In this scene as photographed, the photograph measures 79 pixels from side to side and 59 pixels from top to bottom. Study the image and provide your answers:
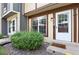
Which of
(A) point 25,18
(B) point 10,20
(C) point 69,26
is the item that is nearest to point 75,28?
(C) point 69,26

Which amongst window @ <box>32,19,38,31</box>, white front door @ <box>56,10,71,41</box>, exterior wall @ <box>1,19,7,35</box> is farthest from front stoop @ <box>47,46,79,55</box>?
exterior wall @ <box>1,19,7,35</box>

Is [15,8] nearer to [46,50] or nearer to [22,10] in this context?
[22,10]

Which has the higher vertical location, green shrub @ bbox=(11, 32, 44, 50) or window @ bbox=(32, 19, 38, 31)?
window @ bbox=(32, 19, 38, 31)

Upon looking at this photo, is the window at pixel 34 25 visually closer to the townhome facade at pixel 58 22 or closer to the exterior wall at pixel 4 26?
the townhome facade at pixel 58 22

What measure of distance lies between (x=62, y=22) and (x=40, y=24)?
2.65m

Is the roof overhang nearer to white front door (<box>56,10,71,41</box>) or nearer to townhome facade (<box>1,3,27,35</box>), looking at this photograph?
white front door (<box>56,10,71,41</box>)

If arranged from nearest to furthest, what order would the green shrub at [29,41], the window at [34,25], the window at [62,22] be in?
1. the green shrub at [29,41]
2. the window at [62,22]
3. the window at [34,25]

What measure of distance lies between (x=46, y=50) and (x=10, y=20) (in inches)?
403

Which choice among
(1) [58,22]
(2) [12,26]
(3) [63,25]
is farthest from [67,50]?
(2) [12,26]

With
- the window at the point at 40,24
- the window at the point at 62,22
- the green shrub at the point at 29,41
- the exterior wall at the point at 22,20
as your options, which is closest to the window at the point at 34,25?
the window at the point at 40,24

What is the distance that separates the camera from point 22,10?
14.3 m

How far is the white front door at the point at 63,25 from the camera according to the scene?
974 centimetres

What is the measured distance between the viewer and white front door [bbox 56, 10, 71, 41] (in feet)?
31.9

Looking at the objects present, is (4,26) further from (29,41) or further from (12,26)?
(29,41)
